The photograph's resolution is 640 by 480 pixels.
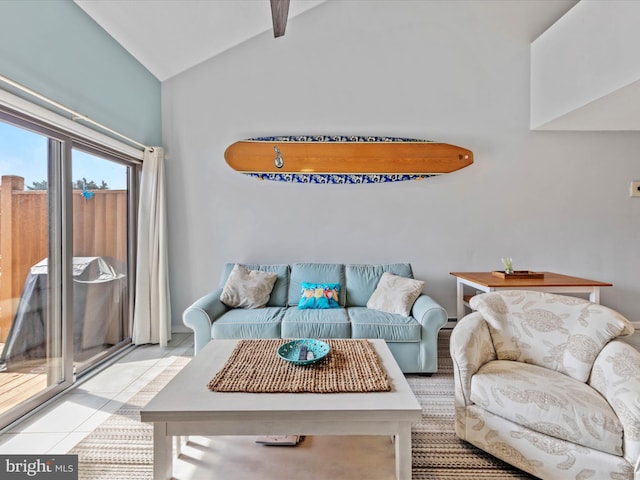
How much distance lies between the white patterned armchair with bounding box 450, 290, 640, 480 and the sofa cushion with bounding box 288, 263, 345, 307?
4.28ft

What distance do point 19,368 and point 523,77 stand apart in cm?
519

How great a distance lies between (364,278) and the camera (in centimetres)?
301

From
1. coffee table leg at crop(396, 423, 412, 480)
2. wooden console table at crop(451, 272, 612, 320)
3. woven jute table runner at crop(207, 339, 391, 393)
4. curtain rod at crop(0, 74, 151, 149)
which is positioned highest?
curtain rod at crop(0, 74, 151, 149)

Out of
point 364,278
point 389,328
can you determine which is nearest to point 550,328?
point 389,328

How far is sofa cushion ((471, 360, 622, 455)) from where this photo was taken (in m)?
1.27

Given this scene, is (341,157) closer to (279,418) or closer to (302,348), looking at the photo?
(302,348)

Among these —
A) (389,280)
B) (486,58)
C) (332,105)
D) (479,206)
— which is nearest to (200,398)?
(389,280)

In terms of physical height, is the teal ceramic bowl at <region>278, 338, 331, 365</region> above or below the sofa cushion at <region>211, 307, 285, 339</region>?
above

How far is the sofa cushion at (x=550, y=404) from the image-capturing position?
4.18 feet

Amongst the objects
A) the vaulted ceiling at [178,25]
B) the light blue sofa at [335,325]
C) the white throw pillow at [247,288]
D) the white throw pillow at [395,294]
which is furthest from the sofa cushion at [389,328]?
the vaulted ceiling at [178,25]

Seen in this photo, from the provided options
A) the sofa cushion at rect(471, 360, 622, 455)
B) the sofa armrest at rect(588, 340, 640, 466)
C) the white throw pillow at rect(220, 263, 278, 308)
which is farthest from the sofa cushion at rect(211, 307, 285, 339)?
the sofa armrest at rect(588, 340, 640, 466)

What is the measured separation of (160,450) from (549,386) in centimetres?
180

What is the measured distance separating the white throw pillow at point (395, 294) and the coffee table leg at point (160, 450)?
186 centimetres

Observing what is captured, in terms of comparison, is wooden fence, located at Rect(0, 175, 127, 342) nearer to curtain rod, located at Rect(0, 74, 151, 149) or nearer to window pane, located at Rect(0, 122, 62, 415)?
window pane, located at Rect(0, 122, 62, 415)
